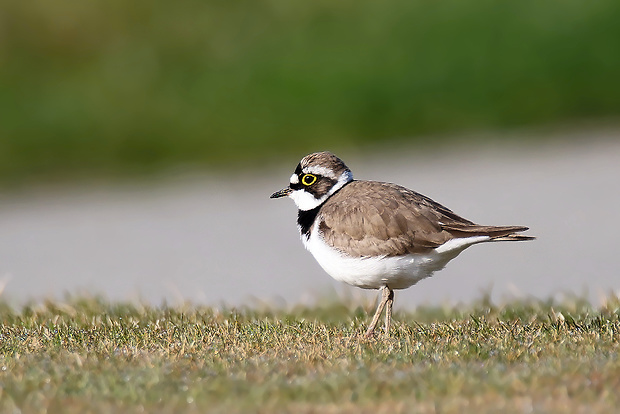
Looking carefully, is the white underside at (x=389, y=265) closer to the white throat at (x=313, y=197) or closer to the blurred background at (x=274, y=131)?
the white throat at (x=313, y=197)

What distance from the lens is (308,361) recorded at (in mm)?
6066

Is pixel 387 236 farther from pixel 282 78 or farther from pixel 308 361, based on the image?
pixel 282 78

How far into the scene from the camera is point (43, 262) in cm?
1238

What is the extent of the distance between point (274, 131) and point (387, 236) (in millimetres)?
8985

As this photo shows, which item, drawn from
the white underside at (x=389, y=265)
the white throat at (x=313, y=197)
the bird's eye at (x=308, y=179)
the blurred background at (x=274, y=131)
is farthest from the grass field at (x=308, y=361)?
the blurred background at (x=274, y=131)

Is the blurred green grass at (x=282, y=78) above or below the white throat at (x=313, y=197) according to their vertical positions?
above

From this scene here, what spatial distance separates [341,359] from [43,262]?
7.21 m

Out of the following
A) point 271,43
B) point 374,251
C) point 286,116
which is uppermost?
→ point 271,43

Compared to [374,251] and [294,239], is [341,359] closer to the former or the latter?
[374,251]

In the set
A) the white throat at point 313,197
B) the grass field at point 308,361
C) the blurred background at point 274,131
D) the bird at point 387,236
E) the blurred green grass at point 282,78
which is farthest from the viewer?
the blurred green grass at point 282,78

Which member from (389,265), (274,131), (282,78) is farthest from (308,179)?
(282,78)

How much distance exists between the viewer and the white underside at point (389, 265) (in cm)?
702

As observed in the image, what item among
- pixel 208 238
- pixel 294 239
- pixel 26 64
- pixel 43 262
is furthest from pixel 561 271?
Answer: pixel 26 64

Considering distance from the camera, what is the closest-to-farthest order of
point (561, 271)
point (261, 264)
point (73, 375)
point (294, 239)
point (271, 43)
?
point (73, 375) → point (561, 271) → point (261, 264) → point (294, 239) → point (271, 43)
